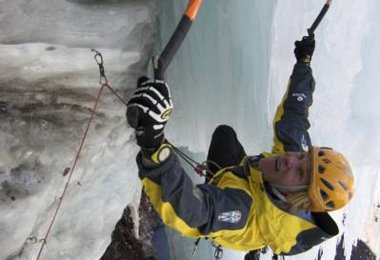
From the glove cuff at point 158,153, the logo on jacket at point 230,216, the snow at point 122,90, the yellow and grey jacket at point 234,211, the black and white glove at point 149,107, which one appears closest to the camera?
the black and white glove at point 149,107

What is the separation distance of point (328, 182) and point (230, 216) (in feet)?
1.54

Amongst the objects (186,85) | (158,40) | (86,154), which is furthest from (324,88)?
(86,154)

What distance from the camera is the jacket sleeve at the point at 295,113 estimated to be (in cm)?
329

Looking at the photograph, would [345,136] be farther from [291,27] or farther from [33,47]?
[33,47]

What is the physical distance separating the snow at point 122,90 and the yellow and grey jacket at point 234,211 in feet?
2.45

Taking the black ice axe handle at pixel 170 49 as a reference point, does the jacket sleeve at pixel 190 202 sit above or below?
below

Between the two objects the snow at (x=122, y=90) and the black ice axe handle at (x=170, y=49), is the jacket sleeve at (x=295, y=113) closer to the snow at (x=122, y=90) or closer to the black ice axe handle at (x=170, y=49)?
the snow at (x=122, y=90)

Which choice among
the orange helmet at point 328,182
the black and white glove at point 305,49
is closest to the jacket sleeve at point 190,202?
the orange helmet at point 328,182

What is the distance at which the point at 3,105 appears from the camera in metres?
2.87

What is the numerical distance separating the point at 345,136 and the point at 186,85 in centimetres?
159

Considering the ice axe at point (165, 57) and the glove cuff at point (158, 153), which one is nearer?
the ice axe at point (165, 57)

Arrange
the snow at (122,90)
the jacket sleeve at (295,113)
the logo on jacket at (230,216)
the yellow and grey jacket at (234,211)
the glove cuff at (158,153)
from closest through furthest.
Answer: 1. the glove cuff at (158,153)
2. the yellow and grey jacket at (234,211)
3. the logo on jacket at (230,216)
4. the snow at (122,90)
5. the jacket sleeve at (295,113)

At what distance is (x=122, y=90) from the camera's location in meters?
3.36

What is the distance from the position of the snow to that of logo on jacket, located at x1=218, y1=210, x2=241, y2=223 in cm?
102
